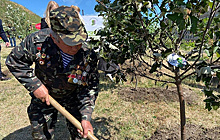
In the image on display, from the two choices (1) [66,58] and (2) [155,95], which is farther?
(2) [155,95]

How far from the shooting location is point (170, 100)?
14.9 feet

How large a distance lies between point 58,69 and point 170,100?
136 inches

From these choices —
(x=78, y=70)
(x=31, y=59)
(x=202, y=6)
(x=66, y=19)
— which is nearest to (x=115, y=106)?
(x=78, y=70)

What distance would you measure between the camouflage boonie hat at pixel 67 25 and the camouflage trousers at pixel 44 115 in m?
0.96

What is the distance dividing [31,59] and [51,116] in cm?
91

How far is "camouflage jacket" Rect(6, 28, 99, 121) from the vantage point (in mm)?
1903

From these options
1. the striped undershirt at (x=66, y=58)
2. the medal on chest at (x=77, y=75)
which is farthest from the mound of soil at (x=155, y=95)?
the striped undershirt at (x=66, y=58)

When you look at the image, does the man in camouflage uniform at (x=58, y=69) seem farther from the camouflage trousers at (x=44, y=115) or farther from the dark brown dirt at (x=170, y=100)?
the dark brown dirt at (x=170, y=100)

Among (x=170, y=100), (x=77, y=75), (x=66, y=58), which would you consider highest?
(x=66, y=58)

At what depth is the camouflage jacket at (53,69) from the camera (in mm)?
1903

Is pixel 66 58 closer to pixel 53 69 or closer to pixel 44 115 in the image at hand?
pixel 53 69

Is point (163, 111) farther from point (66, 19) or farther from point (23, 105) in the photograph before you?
point (23, 105)

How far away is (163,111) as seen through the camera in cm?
400

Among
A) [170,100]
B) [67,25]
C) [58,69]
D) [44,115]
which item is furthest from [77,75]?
[170,100]
